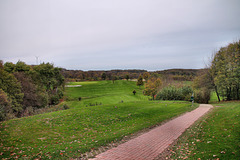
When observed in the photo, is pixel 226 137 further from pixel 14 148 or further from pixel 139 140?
pixel 14 148

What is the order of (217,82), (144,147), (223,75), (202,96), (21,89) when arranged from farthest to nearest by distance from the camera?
(202,96) → (217,82) → (223,75) → (21,89) → (144,147)

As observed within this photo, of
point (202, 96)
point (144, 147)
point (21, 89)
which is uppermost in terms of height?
point (21, 89)

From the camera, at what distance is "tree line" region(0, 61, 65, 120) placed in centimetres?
1874

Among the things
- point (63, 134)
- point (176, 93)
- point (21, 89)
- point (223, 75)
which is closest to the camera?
point (63, 134)

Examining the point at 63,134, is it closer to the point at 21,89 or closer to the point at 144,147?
the point at 144,147

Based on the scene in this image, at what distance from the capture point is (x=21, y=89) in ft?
83.1

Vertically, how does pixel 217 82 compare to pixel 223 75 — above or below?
below

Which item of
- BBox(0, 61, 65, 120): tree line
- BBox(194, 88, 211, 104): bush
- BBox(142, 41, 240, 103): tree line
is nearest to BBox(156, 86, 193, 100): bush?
A: BBox(142, 41, 240, 103): tree line

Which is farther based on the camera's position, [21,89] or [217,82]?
[217,82]

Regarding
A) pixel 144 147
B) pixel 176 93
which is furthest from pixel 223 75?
pixel 144 147

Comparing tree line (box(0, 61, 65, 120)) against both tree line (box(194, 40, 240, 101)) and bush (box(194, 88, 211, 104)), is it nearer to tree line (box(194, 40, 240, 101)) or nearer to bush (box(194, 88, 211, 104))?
bush (box(194, 88, 211, 104))

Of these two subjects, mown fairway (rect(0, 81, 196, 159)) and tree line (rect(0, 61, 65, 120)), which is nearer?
mown fairway (rect(0, 81, 196, 159))

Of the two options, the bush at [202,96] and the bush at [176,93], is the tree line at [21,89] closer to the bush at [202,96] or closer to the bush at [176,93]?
the bush at [176,93]

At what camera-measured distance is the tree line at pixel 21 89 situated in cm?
1874
